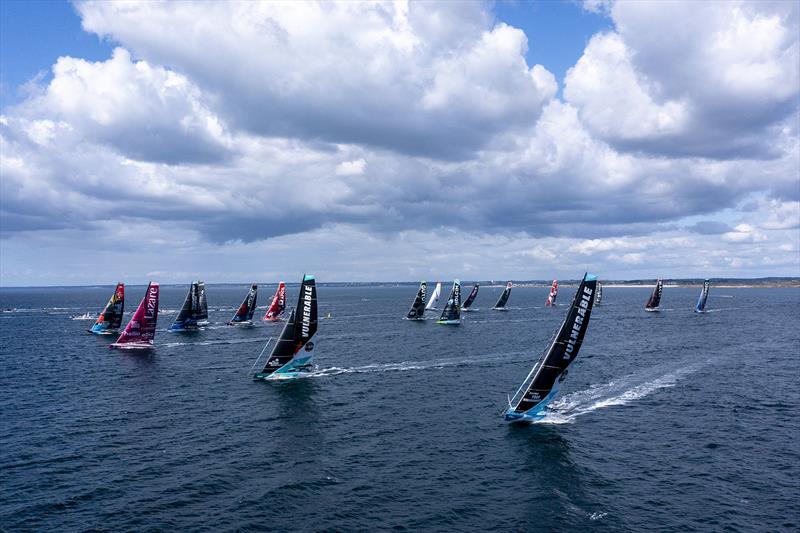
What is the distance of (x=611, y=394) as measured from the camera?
5131 centimetres

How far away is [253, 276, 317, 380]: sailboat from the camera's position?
58.8m

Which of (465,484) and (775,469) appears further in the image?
(775,469)

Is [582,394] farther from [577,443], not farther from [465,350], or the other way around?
[465,350]

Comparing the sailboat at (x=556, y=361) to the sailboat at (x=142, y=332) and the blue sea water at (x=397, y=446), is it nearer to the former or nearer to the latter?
the blue sea water at (x=397, y=446)

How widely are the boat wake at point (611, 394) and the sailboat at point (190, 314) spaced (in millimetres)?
84245

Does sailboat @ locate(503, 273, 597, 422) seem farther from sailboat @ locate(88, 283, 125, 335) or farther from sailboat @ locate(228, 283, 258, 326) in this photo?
sailboat @ locate(228, 283, 258, 326)

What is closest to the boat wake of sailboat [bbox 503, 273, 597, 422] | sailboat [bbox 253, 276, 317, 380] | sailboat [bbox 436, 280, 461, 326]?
sailboat [bbox 503, 273, 597, 422]

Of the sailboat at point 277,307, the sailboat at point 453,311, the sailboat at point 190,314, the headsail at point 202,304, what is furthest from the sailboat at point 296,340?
the sailboat at point 277,307

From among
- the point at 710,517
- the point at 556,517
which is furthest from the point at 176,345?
the point at 710,517

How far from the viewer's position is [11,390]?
176 ft

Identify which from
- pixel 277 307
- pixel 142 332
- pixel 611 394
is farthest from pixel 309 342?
pixel 277 307

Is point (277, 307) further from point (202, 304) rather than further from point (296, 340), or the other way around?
point (296, 340)

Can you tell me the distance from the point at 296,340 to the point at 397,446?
25769mm

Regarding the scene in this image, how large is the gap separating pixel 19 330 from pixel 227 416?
9750 cm
